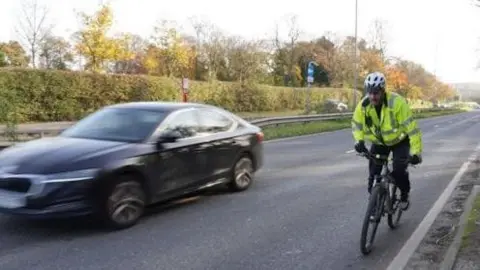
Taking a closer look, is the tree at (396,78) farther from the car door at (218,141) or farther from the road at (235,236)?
the car door at (218,141)

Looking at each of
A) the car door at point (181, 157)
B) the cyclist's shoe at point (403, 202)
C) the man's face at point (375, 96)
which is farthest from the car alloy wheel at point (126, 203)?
the cyclist's shoe at point (403, 202)

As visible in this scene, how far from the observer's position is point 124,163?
6.22m

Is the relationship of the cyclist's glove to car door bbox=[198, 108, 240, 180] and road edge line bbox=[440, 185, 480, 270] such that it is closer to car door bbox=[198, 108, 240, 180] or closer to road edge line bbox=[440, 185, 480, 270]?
road edge line bbox=[440, 185, 480, 270]

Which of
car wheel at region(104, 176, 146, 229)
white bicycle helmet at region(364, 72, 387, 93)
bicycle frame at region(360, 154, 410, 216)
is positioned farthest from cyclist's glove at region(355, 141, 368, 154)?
car wheel at region(104, 176, 146, 229)

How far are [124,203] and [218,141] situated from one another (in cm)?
218

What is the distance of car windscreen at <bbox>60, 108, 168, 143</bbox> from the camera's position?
6.83 metres

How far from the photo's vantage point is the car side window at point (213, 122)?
7.93m

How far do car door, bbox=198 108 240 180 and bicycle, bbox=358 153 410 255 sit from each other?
2.70 meters

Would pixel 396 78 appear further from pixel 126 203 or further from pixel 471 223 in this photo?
pixel 126 203

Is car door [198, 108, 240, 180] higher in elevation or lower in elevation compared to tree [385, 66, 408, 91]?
lower

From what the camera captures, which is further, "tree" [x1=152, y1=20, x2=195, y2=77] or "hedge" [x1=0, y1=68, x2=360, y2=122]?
"tree" [x1=152, y1=20, x2=195, y2=77]

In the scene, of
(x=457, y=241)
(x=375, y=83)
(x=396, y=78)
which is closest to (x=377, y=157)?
(x=375, y=83)

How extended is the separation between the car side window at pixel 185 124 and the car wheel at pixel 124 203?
3.38 ft

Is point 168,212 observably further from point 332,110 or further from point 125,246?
point 332,110
